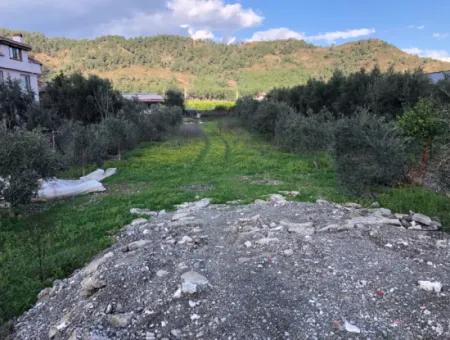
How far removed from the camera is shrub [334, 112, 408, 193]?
31.3 feet

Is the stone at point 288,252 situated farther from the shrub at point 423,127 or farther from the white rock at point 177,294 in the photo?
the shrub at point 423,127

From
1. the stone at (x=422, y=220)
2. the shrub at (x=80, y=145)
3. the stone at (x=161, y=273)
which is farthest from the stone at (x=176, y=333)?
the shrub at (x=80, y=145)

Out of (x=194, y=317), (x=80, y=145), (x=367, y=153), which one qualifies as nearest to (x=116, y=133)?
(x=80, y=145)

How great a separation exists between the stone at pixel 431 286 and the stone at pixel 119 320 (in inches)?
147

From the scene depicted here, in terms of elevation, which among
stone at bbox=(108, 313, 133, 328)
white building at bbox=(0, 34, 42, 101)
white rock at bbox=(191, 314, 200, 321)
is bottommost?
stone at bbox=(108, 313, 133, 328)

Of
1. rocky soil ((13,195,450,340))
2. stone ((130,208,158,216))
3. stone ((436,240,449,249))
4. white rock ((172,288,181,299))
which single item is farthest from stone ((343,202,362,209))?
white rock ((172,288,181,299))

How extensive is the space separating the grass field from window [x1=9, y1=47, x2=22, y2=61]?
60.2 feet

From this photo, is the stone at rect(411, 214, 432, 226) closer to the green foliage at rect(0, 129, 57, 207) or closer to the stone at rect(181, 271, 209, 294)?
the stone at rect(181, 271, 209, 294)

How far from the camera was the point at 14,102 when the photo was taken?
68.7ft

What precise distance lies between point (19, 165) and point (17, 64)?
25.1 meters

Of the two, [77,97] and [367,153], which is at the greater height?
[77,97]

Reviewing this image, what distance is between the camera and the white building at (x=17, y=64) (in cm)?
2727

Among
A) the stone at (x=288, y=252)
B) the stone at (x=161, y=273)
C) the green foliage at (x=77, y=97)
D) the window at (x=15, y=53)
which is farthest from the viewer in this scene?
the window at (x=15, y=53)

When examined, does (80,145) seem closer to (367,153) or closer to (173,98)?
(367,153)
